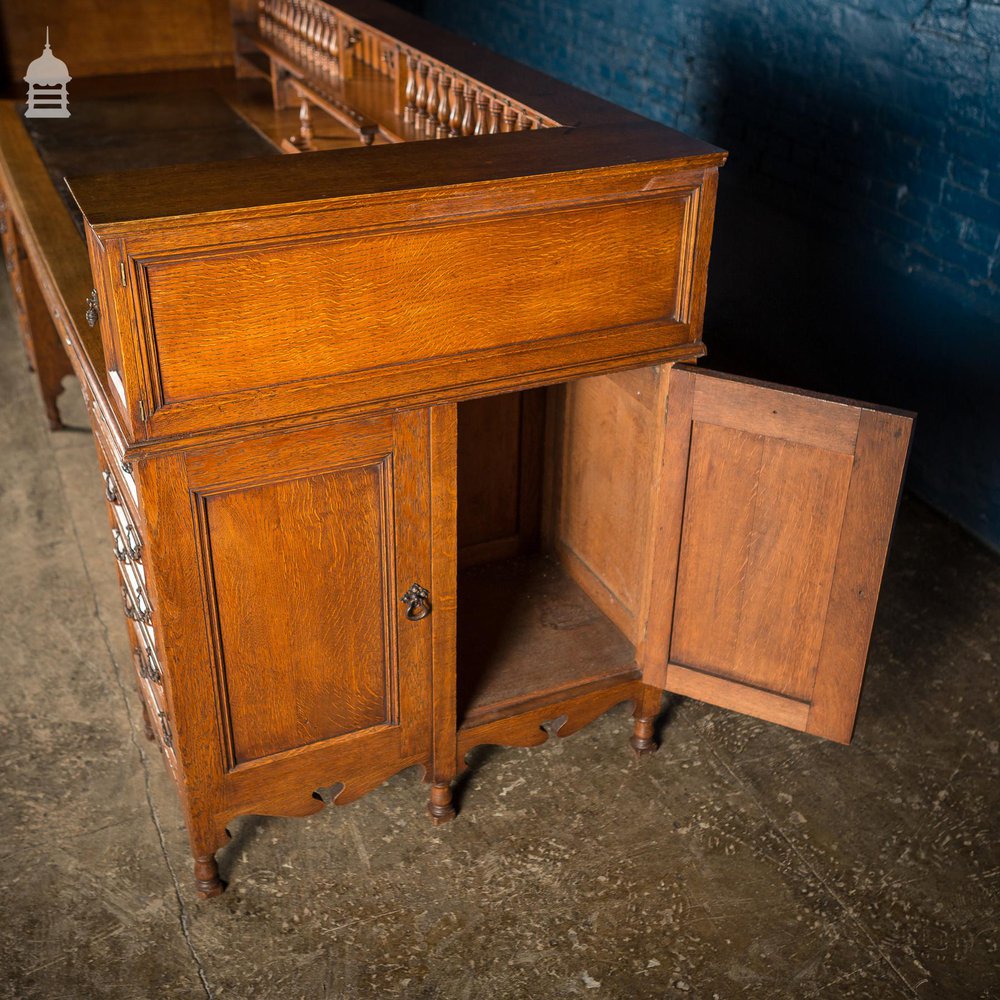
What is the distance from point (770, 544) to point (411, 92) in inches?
66.8

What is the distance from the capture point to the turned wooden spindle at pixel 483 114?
3053 millimetres

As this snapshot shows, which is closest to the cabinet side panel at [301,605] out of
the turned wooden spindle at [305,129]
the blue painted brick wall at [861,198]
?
the turned wooden spindle at [305,129]

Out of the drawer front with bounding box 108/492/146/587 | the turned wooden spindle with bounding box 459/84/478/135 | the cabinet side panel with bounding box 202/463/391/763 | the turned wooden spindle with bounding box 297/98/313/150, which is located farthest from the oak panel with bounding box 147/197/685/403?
the turned wooden spindle with bounding box 297/98/313/150

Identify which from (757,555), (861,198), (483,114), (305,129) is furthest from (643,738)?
(861,198)

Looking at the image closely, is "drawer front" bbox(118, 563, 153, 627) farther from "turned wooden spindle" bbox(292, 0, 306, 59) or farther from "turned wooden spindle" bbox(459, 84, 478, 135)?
"turned wooden spindle" bbox(292, 0, 306, 59)

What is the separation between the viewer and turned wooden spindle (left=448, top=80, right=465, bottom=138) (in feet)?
10.4

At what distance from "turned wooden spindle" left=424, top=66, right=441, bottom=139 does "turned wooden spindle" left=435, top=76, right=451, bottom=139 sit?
0.03m

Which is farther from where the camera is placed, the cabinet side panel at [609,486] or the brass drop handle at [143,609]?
the cabinet side panel at [609,486]

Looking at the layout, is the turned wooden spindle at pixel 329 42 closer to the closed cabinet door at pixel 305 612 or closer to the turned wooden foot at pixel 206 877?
the closed cabinet door at pixel 305 612

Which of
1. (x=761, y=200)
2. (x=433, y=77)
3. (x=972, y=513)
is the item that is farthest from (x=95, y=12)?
(x=972, y=513)

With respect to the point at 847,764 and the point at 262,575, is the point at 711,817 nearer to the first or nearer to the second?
the point at 847,764

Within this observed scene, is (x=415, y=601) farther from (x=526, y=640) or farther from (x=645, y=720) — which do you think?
(x=645, y=720)

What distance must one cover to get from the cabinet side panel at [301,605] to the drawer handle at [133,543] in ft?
0.71

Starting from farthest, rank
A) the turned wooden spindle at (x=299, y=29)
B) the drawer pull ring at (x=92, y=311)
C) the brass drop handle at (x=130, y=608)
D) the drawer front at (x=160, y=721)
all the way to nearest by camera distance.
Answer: the turned wooden spindle at (x=299, y=29), the brass drop handle at (x=130, y=608), the drawer front at (x=160, y=721), the drawer pull ring at (x=92, y=311)
